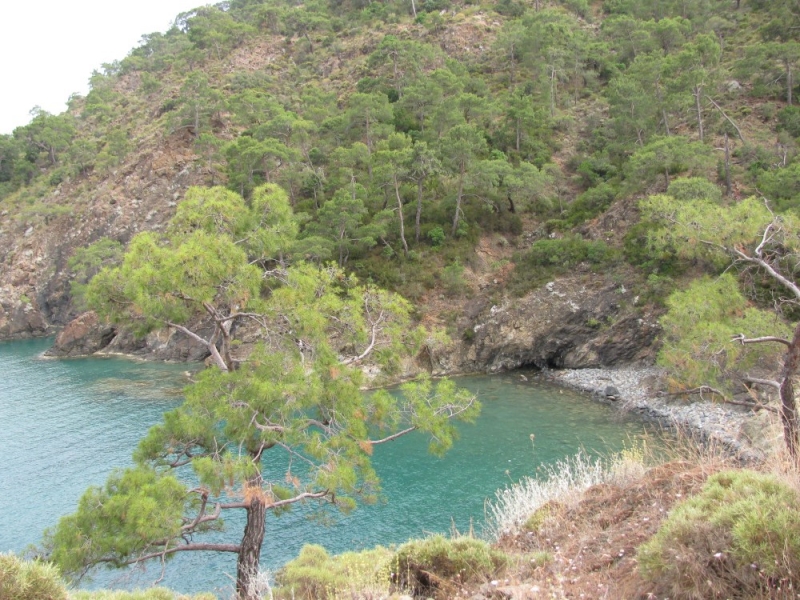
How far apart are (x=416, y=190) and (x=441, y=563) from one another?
1381 inches

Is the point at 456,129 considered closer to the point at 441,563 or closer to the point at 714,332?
the point at 714,332

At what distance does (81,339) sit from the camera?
43.9 metres

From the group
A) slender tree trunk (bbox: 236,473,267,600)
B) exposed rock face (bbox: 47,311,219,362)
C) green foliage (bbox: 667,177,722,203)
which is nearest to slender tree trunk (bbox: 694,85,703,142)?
green foliage (bbox: 667,177,722,203)

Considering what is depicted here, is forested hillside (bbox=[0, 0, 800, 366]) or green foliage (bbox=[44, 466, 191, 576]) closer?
green foliage (bbox=[44, 466, 191, 576])

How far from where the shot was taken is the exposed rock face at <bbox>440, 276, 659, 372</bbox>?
99.8 ft

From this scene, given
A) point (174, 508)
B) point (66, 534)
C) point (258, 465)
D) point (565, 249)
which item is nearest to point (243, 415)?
point (258, 465)

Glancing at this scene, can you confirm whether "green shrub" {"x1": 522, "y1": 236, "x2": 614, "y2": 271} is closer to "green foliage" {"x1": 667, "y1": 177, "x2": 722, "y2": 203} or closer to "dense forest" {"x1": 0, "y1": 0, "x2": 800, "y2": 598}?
"dense forest" {"x1": 0, "y1": 0, "x2": 800, "y2": 598}

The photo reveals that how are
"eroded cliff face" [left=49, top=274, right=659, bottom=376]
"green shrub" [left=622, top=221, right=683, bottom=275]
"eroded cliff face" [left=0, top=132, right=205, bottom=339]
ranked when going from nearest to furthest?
1. "eroded cliff face" [left=49, top=274, right=659, bottom=376]
2. "green shrub" [left=622, top=221, right=683, bottom=275]
3. "eroded cliff face" [left=0, top=132, right=205, bottom=339]

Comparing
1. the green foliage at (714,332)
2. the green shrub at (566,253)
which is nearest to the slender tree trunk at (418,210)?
the green shrub at (566,253)

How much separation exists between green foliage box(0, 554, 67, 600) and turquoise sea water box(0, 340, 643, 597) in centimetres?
440

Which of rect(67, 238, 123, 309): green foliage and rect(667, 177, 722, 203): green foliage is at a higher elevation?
rect(67, 238, 123, 309): green foliage

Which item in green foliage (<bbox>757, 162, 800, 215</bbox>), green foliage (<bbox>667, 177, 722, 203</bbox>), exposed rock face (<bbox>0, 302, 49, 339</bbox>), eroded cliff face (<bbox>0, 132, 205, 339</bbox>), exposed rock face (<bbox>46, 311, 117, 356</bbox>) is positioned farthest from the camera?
exposed rock face (<bbox>0, 302, 49, 339</bbox>)

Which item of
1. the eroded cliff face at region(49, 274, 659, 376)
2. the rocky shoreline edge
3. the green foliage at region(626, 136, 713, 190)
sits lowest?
the rocky shoreline edge

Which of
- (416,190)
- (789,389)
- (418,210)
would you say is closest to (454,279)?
(418,210)
